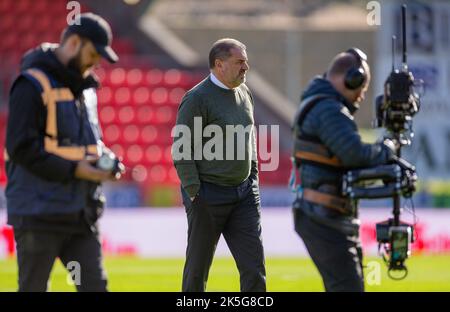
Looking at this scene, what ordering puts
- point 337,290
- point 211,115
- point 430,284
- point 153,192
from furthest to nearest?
1. point 153,192
2. point 430,284
3. point 211,115
4. point 337,290

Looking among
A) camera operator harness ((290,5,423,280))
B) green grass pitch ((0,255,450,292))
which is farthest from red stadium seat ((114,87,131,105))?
camera operator harness ((290,5,423,280))

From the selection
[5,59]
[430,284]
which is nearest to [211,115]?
[430,284]

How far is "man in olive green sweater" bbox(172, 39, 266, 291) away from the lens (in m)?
7.99

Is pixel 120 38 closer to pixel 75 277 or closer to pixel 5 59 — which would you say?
pixel 5 59

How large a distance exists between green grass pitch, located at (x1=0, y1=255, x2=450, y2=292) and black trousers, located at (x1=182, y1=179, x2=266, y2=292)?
4.00 metres

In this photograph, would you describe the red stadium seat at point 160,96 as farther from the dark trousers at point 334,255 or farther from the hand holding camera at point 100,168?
the dark trousers at point 334,255

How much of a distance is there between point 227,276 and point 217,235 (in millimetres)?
6096

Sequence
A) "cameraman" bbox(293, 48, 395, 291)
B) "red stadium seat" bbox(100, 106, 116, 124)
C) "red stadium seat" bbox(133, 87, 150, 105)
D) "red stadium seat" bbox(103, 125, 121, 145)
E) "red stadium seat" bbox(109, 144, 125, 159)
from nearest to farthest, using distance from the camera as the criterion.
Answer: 1. "cameraman" bbox(293, 48, 395, 291)
2. "red stadium seat" bbox(109, 144, 125, 159)
3. "red stadium seat" bbox(103, 125, 121, 145)
4. "red stadium seat" bbox(100, 106, 116, 124)
5. "red stadium seat" bbox(133, 87, 150, 105)

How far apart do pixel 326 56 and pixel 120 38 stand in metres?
12.2

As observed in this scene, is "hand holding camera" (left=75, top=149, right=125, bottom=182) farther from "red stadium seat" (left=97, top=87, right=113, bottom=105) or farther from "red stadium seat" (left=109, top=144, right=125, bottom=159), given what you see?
"red stadium seat" (left=97, top=87, right=113, bottom=105)

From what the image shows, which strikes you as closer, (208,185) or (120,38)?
(208,185)

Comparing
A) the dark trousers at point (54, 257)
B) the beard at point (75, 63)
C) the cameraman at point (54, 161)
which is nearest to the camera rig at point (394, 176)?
the cameraman at point (54, 161)

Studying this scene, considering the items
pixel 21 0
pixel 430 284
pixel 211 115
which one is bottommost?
pixel 430 284

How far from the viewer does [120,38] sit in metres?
26.3
